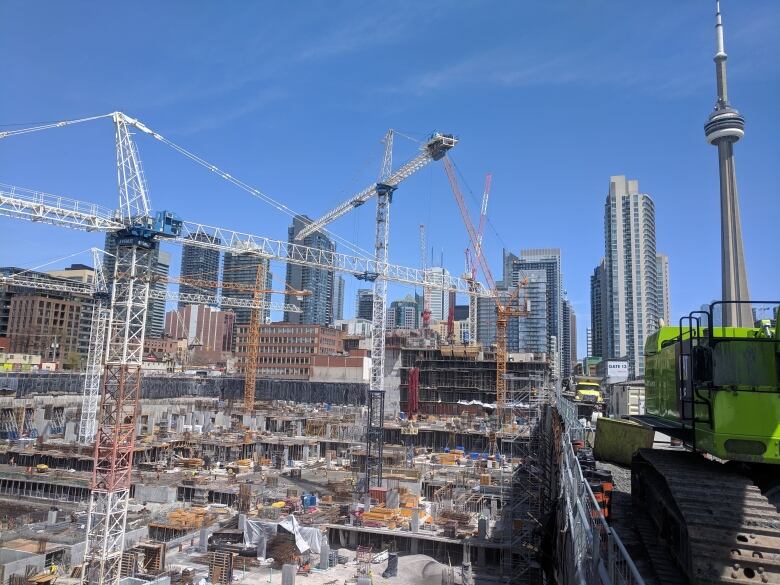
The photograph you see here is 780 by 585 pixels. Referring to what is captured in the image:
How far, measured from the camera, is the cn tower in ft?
190

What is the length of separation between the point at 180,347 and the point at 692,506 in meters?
132

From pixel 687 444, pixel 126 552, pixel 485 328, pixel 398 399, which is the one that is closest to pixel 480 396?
pixel 398 399

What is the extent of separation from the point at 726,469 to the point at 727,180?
67.5 m

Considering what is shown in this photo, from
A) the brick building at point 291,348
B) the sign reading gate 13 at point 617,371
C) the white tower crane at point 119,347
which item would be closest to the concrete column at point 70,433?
the white tower crane at point 119,347

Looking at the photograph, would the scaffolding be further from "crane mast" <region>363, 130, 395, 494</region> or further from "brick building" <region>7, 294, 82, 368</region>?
"brick building" <region>7, 294, 82, 368</region>

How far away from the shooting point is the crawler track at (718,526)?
3.16 metres

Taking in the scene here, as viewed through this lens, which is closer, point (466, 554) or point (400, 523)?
point (466, 554)

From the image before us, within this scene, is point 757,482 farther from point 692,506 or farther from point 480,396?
point 480,396

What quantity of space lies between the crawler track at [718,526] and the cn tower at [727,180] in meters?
60.6

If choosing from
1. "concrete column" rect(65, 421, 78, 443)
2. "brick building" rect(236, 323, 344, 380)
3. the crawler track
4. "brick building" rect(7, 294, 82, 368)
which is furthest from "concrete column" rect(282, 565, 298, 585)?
"brick building" rect(7, 294, 82, 368)

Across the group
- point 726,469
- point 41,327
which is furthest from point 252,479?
point 41,327

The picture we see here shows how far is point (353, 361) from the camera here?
79.3 m

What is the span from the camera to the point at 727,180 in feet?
199

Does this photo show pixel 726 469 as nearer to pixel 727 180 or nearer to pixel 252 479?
pixel 252 479
